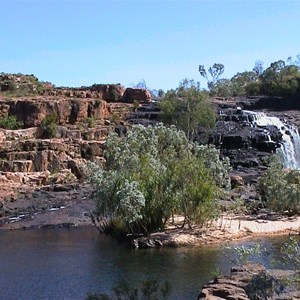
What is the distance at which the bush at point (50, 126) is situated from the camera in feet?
267

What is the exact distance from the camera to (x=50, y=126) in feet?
268

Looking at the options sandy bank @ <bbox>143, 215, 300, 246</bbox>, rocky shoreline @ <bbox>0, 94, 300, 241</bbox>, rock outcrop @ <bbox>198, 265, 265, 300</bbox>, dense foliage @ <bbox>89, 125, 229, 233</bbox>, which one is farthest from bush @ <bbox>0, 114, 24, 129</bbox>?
rock outcrop @ <bbox>198, 265, 265, 300</bbox>

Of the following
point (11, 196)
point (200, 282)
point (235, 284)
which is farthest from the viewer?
point (11, 196)

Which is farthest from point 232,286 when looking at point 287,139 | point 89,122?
point 89,122

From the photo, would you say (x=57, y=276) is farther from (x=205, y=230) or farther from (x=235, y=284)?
(x=205, y=230)

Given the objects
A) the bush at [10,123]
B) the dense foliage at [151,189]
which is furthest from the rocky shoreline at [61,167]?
the dense foliage at [151,189]

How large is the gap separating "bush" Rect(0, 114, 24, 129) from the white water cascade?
1332 inches

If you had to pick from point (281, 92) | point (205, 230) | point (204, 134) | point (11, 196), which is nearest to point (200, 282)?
point (205, 230)

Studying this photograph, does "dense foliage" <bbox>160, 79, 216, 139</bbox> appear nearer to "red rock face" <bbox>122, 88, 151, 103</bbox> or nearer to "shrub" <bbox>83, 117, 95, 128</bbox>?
"shrub" <bbox>83, 117, 95, 128</bbox>

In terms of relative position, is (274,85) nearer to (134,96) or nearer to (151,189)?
(134,96)

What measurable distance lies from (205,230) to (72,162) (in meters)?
32.2

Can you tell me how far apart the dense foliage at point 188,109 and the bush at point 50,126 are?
14760mm

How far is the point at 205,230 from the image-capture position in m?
44.1

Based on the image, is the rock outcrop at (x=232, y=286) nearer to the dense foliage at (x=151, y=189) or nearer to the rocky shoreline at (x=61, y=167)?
the dense foliage at (x=151, y=189)
